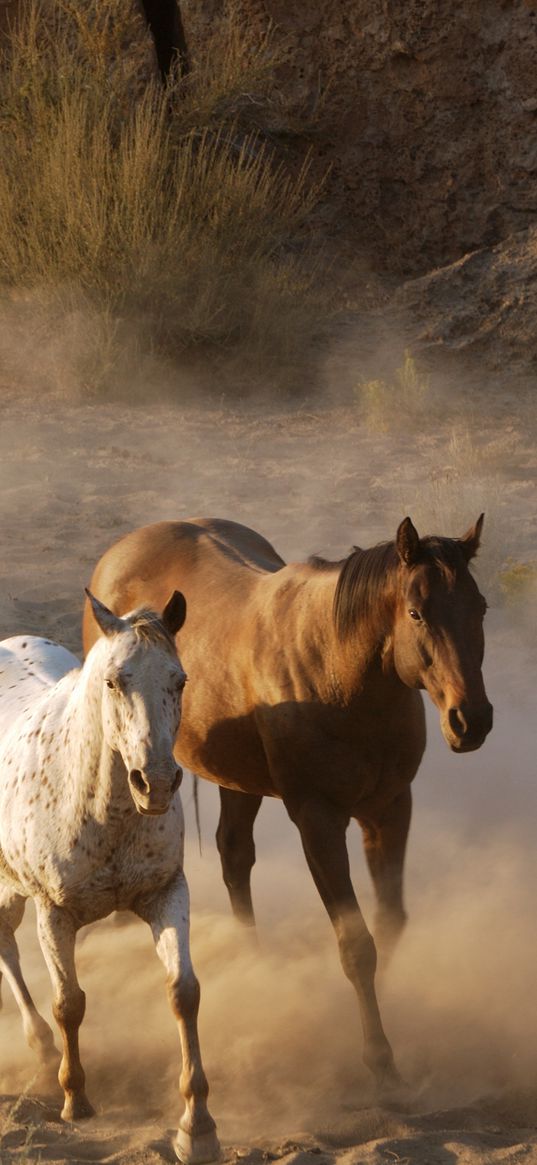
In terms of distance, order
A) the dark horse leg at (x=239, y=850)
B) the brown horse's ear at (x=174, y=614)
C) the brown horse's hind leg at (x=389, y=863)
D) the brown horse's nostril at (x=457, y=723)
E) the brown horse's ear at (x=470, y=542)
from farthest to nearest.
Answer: the dark horse leg at (x=239, y=850) → the brown horse's hind leg at (x=389, y=863) → the brown horse's ear at (x=470, y=542) → the brown horse's ear at (x=174, y=614) → the brown horse's nostril at (x=457, y=723)

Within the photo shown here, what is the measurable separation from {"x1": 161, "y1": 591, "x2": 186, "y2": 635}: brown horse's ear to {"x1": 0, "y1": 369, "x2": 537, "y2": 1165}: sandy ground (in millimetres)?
1179

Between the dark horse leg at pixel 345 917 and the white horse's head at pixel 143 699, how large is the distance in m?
0.82

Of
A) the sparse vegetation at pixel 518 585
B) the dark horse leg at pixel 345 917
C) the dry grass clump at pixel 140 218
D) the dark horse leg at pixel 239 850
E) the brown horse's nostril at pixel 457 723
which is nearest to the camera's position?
the brown horse's nostril at pixel 457 723

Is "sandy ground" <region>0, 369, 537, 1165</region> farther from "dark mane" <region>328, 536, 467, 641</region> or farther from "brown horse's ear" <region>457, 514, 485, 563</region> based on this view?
"brown horse's ear" <region>457, 514, 485, 563</region>

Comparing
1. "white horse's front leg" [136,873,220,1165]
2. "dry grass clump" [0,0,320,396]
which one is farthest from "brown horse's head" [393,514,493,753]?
"dry grass clump" [0,0,320,396]

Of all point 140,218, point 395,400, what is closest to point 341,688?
point 395,400

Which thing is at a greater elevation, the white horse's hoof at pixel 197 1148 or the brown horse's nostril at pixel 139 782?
the brown horse's nostril at pixel 139 782

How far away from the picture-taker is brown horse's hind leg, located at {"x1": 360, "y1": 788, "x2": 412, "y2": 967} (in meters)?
4.01

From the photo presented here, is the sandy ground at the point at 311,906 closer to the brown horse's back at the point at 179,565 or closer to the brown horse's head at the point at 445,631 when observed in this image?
the brown horse's head at the point at 445,631

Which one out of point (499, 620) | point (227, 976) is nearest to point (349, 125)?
point (499, 620)

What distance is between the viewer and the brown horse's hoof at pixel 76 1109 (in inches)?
133

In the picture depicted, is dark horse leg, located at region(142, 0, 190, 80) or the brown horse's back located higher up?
A: dark horse leg, located at region(142, 0, 190, 80)

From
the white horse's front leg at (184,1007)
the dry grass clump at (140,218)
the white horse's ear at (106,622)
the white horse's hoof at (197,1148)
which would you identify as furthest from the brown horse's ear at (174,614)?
the dry grass clump at (140,218)

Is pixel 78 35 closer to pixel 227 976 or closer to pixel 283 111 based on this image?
pixel 283 111
